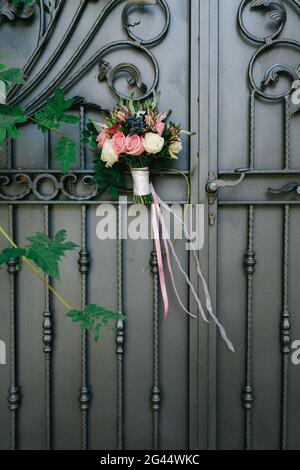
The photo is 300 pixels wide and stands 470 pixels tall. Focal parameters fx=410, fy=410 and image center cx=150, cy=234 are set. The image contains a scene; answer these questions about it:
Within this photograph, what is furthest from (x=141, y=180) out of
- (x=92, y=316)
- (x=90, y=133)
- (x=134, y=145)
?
(x=92, y=316)

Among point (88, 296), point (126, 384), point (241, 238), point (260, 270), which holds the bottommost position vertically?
point (126, 384)

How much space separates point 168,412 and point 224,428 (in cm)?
22

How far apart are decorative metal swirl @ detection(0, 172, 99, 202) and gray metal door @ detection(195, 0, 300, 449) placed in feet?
1.44

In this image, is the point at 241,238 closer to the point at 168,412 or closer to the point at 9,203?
the point at 168,412

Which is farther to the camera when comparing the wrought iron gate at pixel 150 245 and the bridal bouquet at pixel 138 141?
the wrought iron gate at pixel 150 245

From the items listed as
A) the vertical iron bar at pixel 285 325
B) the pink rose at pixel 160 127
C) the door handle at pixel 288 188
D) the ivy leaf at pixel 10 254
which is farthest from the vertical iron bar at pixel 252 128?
the ivy leaf at pixel 10 254

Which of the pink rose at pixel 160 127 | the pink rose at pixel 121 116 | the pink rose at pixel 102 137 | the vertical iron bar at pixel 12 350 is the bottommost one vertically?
the vertical iron bar at pixel 12 350

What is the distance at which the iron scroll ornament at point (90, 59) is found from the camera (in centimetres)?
151

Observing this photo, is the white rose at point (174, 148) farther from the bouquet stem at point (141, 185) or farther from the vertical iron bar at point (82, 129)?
the vertical iron bar at point (82, 129)

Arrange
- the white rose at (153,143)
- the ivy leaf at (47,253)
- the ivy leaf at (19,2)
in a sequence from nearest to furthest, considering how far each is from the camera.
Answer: the ivy leaf at (47,253) → the white rose at (153,143) → the ivy leaf at (19,2)

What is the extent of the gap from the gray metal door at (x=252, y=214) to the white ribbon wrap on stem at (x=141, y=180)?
222mm

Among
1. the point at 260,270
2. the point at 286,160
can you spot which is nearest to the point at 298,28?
the point at 286,160

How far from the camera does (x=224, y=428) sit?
1576mm

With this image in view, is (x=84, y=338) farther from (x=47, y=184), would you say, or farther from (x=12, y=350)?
(x=47, y=184)
